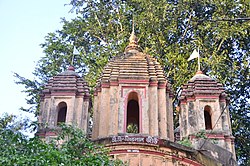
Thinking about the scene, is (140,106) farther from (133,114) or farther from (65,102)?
(65,102)

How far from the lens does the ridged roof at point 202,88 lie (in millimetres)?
14172

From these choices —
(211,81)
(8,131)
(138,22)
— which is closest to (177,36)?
(138,22)

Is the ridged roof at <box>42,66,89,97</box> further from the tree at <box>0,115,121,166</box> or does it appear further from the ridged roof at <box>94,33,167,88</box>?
the tree at <box>0,115,121,166</box>

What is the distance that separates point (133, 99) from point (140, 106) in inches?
37.1

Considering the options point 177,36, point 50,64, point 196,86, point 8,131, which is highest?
point 177,36

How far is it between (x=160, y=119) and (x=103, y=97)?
1903 mm

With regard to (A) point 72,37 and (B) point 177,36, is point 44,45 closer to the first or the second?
(A) point 72,37

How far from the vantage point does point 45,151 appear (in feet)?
20.7

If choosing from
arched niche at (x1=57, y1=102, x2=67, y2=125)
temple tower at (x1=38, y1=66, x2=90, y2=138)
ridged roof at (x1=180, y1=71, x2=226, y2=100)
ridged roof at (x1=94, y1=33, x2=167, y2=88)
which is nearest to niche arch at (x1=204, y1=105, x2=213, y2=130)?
ridged roof at (x1=180, y1=71, x2=226, y2=100)

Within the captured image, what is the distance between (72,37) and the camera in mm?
19281

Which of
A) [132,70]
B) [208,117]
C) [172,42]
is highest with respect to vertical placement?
[172,42]

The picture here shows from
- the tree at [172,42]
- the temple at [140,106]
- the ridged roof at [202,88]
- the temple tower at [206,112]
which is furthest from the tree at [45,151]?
the tree at [172,42]

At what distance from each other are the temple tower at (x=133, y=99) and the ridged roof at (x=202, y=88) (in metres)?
0.99

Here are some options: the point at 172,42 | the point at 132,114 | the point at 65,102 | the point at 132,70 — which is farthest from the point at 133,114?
the point at 172,42
